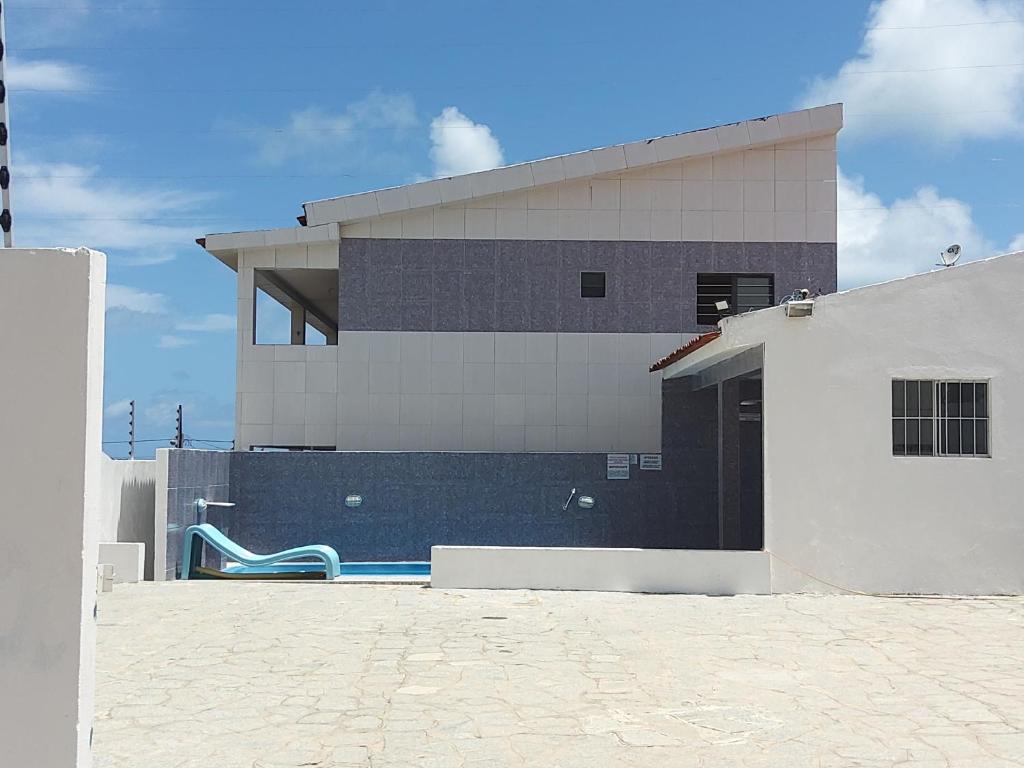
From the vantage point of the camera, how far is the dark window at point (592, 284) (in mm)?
19344

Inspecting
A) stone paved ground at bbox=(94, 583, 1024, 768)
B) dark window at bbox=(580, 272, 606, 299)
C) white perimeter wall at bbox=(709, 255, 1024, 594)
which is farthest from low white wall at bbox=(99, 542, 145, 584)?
dark window at bbox=(580, 272, 606, 299)

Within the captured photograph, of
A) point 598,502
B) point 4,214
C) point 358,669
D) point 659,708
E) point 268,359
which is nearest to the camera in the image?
point 4,214

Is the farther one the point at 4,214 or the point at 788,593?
the point at 788,593

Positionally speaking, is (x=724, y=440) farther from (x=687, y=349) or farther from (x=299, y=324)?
(x=299, y=324)

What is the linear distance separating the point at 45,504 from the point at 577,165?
15305 mm

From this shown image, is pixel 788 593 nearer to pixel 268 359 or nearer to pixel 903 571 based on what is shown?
pixel 903 571

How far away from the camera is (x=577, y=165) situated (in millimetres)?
19188

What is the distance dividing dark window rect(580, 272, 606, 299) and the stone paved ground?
23.3 ft

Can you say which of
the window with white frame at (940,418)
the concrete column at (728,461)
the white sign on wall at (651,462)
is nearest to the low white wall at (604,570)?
the window with white frame at (940,418)

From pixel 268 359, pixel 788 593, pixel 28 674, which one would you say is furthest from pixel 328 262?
pixel 28 674

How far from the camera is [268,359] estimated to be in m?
19.0

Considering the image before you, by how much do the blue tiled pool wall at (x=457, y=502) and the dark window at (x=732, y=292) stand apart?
9.48ft

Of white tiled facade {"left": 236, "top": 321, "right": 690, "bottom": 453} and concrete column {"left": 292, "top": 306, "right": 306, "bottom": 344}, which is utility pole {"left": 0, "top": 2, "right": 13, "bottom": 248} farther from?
concrete column {"left": 292, "top": 306, "right": 306, "bottom": 344}

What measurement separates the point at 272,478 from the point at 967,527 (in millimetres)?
10456
